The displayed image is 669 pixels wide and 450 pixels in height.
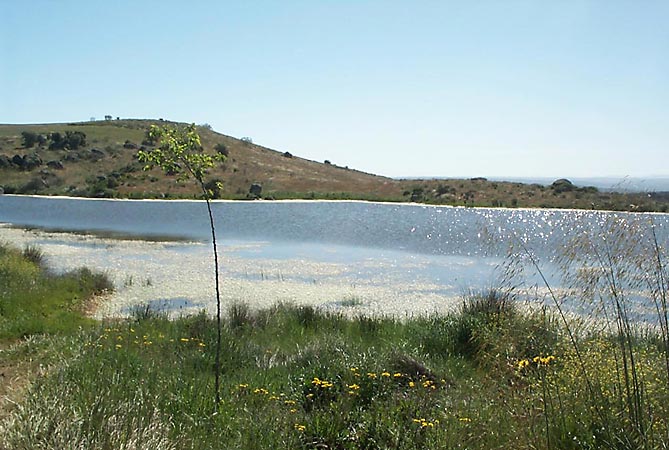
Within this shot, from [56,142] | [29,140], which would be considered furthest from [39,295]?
[29,140]

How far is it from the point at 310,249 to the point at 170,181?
33.7 metres

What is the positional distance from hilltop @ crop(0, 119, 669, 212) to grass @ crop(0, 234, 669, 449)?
3626 cm

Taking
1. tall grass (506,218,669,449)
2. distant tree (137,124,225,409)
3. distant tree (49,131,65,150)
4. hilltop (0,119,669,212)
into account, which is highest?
distant tree (49,131,65,150)

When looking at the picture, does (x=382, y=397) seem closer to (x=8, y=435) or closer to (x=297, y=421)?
(x=297, y=421)

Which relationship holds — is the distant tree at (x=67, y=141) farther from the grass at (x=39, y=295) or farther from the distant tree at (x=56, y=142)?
→ the grass at (x=39, y=295)

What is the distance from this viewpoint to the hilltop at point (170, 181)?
161 feet

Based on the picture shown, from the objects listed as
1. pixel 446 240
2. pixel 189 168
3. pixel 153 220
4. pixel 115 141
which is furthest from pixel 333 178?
pixel 189 168

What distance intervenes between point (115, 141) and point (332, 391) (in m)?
68.0

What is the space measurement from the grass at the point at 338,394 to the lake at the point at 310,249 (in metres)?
0.85

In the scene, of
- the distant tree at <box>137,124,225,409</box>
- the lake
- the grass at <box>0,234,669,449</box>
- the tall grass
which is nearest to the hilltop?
the lake

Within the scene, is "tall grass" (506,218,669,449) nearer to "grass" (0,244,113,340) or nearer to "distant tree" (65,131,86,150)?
"grass" (0,244,113,340)

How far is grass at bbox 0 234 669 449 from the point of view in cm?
400

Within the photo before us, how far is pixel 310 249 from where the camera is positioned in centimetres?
2367

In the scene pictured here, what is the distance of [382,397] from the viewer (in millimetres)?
5754
